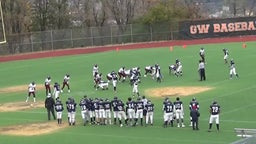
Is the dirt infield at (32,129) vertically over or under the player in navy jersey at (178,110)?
under

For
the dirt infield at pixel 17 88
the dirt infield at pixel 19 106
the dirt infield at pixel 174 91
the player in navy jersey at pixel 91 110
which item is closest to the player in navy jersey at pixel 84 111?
the player in navy jersey at pixel 91 110

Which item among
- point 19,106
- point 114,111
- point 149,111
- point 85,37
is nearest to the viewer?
point 149,111

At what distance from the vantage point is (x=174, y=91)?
35.3 m

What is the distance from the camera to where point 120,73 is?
40625 mm

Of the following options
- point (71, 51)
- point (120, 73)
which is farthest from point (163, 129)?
point (71, 51)

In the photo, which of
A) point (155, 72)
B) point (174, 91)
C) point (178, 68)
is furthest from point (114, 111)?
point (178, 68)

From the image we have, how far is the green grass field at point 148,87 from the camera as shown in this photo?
24.1m

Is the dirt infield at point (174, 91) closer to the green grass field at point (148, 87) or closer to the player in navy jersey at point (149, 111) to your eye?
the green grass field at point (148, 87)

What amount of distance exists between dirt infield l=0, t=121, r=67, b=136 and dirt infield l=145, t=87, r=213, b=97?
8.31 m

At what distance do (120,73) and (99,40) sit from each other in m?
35.4

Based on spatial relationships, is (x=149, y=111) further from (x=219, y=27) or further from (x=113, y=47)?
(x=113, y=47)

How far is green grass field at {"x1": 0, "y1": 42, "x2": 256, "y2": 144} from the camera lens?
24.1 m

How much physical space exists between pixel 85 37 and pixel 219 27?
1740cm

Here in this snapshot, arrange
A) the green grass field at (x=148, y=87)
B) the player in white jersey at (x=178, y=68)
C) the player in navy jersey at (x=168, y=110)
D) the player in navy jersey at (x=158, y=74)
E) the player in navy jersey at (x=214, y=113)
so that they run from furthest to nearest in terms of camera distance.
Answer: the player in white jersey at (x=178, y=68) → the player in navy jersey at (x=158, y=74) → the player in navy jersey at (x=168, y=110) → the green grass field at (x=148, y=87) → the player in navy jersey at (x=214, y=113)
